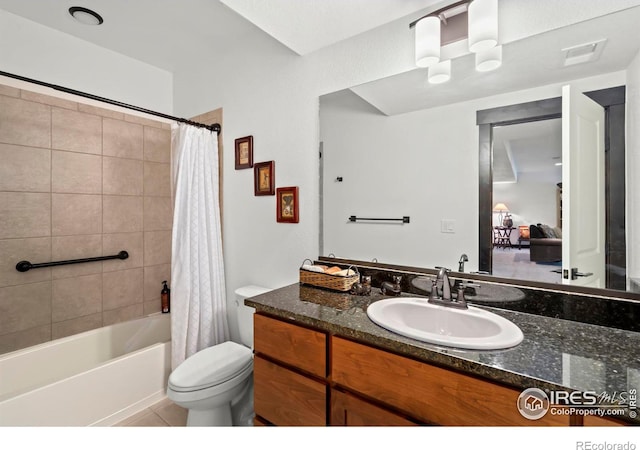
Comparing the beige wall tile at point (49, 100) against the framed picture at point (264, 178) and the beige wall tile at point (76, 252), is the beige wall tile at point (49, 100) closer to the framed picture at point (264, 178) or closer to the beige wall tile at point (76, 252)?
the beige wall tile at point (76, 252)

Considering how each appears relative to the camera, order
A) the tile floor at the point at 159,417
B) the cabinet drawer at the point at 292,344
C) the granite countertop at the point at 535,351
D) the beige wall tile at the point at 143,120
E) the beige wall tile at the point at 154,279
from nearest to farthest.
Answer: the granite countertop at the point at 535,351 → the cabinet drawer at the point at 292,344 → the tile floor at the point at 159,417 → the beige wall tile at the point at 143,120 → the beige wall tile at the point at 154,279

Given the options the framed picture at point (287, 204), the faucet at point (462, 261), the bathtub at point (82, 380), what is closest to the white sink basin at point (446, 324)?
the faucet at point (462, 261)

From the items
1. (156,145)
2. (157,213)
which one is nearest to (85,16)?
(156,145)

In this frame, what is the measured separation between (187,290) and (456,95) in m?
1.95

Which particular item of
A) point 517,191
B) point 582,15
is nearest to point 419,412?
point 517,191

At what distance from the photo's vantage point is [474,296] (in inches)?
49.9

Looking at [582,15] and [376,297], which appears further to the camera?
[376,297]

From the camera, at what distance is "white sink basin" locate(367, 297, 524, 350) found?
899 mm

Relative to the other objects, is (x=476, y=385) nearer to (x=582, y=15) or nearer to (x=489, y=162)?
(x=489, y=162)

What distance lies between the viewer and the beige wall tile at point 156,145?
8.27 feet

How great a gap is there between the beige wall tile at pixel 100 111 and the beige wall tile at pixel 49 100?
0.04 m

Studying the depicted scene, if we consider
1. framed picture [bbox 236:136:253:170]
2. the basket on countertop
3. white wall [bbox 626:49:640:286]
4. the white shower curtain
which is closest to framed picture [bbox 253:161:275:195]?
framed picture [bbox 236:136:253:170]

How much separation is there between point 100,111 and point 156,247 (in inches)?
45.6
